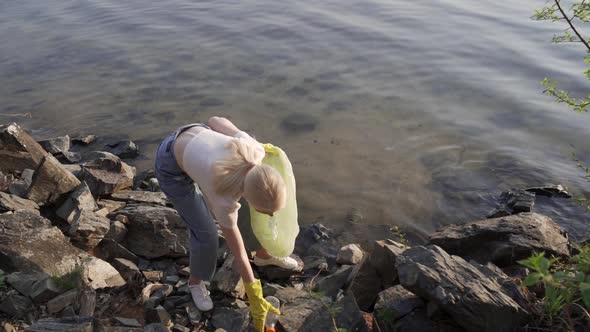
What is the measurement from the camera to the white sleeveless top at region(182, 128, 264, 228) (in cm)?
296

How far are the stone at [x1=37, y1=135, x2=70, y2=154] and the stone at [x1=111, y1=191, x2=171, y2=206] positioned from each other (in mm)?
1998

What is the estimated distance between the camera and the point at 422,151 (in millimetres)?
6980

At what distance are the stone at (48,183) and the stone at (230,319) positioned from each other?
2252 mm

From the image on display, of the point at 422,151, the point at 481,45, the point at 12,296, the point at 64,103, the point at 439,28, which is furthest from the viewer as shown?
the point at 439,28

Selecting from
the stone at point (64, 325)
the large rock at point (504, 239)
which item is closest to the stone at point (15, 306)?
the stone at point (64, 325)

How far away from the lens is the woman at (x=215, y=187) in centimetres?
285

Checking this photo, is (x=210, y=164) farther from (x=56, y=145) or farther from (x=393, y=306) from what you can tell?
(x=56, y=145)

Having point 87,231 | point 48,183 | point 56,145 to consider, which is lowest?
point 56,145

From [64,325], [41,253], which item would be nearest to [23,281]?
[41,253]

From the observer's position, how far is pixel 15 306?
342 cm

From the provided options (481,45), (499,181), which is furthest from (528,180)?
(481,45)

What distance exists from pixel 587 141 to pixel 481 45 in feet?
12.2

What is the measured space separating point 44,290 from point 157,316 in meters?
0.83

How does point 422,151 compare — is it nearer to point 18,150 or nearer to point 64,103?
point 18,150
